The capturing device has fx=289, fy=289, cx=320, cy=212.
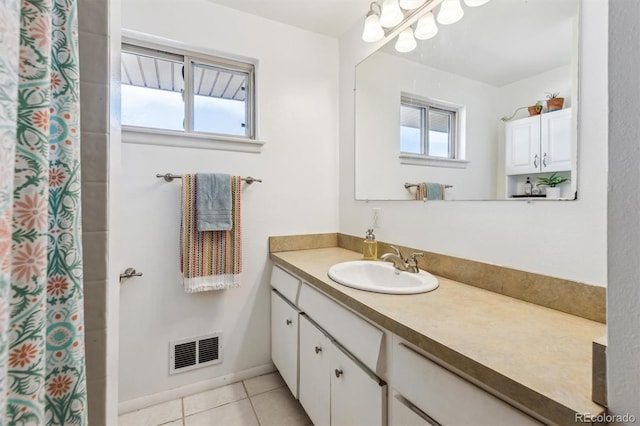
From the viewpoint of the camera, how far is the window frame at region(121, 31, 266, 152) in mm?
1573

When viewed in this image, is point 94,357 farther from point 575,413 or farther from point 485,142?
point 485,142

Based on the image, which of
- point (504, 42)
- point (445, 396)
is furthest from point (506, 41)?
point (445, 396)

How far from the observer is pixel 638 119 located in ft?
1.40

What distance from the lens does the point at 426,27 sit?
4.73 feet

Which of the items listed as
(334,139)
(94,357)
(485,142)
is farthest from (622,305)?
(334,139)

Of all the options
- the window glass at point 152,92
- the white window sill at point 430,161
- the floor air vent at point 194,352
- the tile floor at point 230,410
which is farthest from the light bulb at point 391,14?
the tile floor at point 230,410

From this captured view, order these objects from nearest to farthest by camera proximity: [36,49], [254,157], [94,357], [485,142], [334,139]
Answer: [36,49] < [94,357] < [485,142] < [254,157] < [334,139]

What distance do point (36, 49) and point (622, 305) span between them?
942 millimetres

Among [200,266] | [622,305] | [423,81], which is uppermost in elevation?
[423,81]

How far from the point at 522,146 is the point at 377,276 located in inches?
33.1

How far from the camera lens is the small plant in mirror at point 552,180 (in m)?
0.94

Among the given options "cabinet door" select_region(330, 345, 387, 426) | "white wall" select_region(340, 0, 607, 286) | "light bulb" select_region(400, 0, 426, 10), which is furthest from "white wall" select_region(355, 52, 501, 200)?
"cabinet door" select_region(330, 345, 387, 426)

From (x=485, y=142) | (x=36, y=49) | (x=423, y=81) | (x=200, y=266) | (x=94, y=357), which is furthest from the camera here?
(x=200, y=266)

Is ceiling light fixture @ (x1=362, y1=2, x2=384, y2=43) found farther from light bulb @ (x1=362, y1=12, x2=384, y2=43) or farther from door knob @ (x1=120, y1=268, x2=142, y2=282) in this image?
door knob @ (x1=120, y1=268, x2=142, y2=282)
